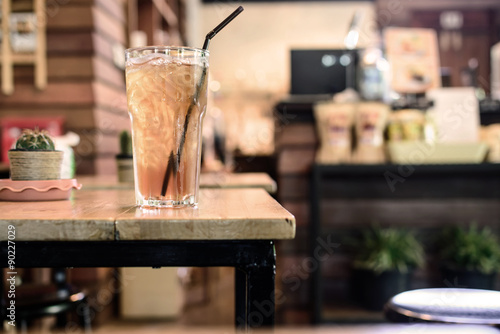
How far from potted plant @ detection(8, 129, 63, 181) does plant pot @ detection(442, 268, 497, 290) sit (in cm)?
251

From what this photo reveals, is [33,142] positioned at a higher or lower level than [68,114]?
lower

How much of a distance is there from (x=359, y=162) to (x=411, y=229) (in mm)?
586

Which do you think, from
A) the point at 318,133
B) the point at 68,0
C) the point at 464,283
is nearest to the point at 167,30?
the point at 68,0

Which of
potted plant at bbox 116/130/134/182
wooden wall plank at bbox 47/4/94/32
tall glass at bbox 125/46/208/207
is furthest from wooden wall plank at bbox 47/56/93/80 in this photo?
tall glass at bbox 125/46/208/207

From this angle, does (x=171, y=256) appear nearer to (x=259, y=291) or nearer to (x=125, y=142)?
(x=259, y=291)

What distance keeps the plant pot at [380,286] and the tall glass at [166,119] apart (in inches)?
87.5

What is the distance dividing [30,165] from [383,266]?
2.25m

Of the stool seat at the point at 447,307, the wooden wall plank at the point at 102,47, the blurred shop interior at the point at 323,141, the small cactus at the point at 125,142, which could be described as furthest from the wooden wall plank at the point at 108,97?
the stool seat at the point at 447,307

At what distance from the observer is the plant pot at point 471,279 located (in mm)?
2895

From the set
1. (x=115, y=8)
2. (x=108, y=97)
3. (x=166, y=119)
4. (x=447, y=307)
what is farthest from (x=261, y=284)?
(x=115, y=8)

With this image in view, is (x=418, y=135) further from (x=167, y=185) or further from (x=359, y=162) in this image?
(x=167, y=185)

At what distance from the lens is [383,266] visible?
2.87 m

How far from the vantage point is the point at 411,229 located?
125 inches

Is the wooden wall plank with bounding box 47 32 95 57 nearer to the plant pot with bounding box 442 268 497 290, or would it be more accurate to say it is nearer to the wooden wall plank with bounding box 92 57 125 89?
the wooden wall plank with bounding box 92 57 125 89
